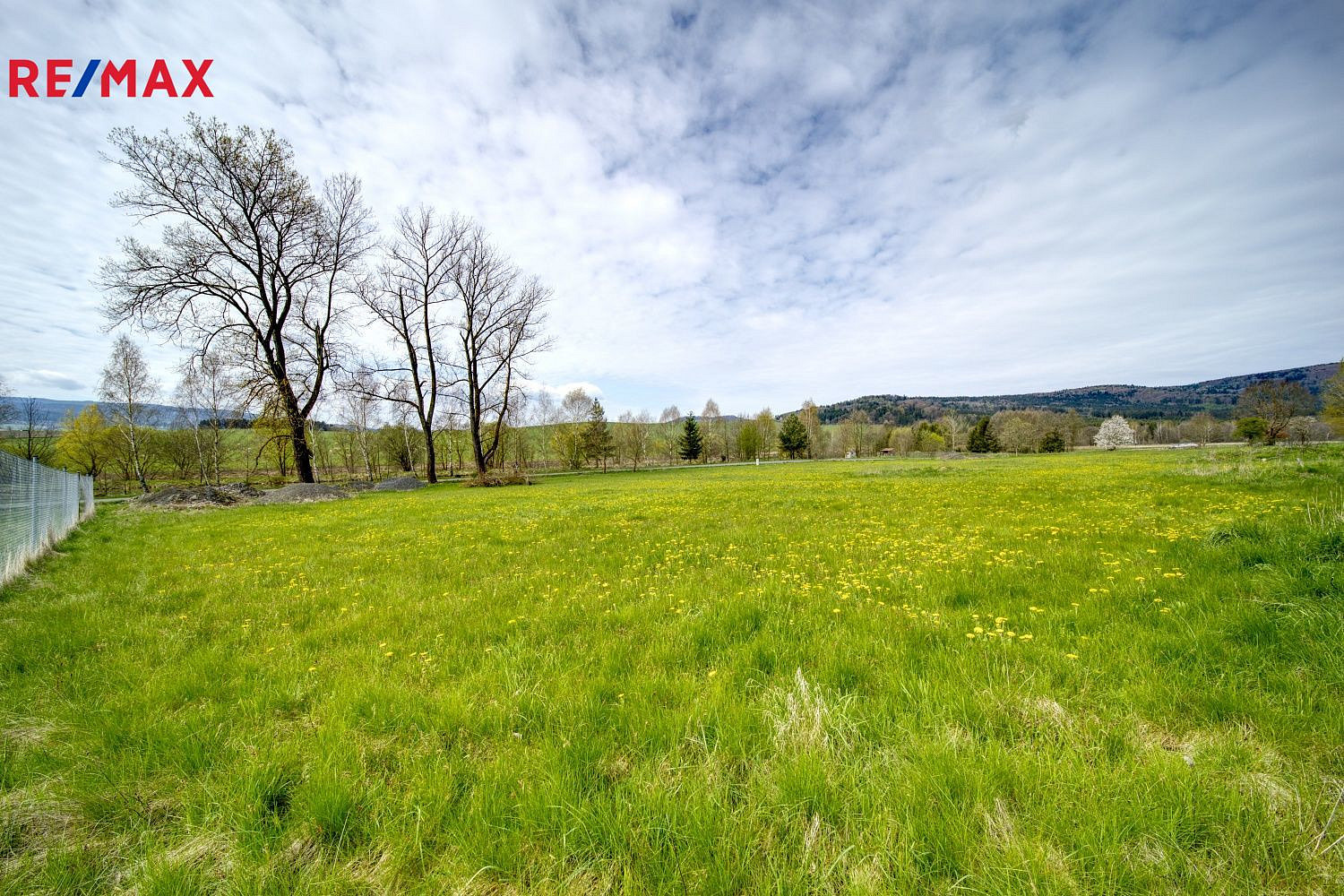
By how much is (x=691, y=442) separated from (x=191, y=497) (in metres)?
71.9

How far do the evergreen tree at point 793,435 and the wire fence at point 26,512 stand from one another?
3588 inches

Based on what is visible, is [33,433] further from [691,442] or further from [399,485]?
[691,442]

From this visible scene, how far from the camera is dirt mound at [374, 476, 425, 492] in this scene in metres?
30.1

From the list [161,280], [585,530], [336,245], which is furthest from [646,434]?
[585,530]

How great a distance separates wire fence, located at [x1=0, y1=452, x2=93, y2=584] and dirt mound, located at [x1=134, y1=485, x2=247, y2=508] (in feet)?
26.7

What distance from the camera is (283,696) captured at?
12.0 feet

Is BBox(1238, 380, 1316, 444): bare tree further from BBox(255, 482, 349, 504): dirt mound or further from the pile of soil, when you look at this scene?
the pile of soil

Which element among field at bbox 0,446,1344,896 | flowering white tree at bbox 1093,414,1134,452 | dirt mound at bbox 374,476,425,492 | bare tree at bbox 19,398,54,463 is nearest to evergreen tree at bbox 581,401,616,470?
dirt mound at bbox 374,476,425,492

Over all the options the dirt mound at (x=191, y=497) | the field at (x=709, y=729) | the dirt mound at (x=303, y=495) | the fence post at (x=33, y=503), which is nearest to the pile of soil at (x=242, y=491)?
the dirt mound at (x=191, y=497)

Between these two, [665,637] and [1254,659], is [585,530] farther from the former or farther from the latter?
[1254,659]

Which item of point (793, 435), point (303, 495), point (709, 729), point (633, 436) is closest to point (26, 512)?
point (709, 729)

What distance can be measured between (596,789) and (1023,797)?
2176 mm

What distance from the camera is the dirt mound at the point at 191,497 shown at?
21.8 meters

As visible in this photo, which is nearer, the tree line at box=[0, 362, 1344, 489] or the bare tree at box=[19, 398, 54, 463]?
the tree line at box=[0, 362, 1344, 489]
